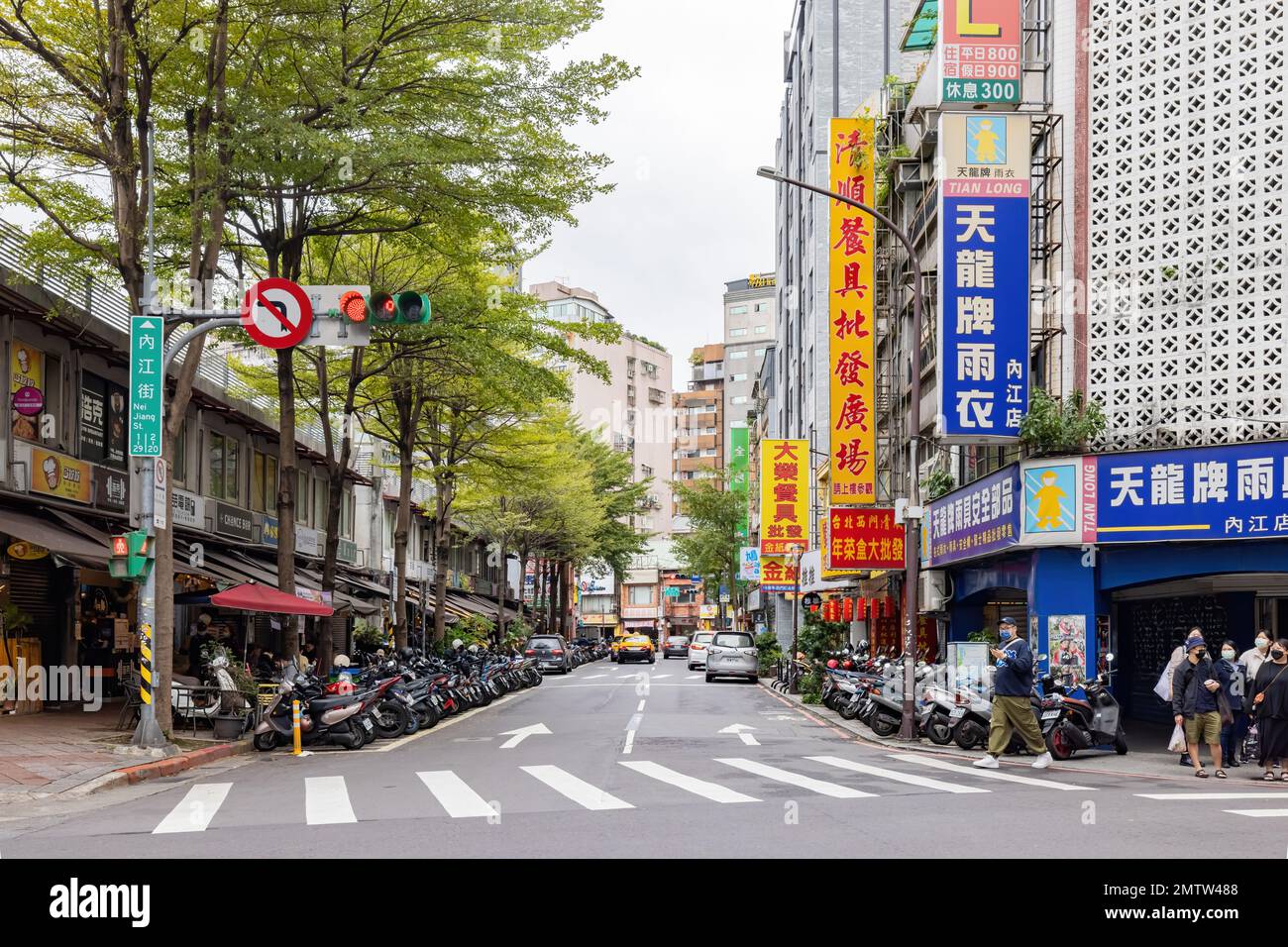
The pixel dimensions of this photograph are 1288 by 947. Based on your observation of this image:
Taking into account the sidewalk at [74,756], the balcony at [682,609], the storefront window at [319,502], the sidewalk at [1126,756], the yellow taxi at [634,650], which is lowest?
the balcony at [682,609]

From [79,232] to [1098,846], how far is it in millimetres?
20173

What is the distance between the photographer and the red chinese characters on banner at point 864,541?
3130 cm

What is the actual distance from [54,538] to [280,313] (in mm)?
7435

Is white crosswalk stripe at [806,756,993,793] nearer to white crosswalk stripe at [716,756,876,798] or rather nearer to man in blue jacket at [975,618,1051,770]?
white crosswalk stripe at [716,756,876,798]

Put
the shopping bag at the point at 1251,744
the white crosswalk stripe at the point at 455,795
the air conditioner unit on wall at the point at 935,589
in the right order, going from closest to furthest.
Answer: the white crosswalk stripe at the point at 455,795 → the shopping bag at the point at 1251,744 → the air conditioner unit on wall at the point at 935,589

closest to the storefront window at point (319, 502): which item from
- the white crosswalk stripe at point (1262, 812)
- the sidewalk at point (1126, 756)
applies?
the sidewalk at point (1126, 756)

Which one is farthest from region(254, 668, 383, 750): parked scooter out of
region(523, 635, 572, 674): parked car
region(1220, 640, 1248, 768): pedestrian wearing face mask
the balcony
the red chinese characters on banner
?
the balcony

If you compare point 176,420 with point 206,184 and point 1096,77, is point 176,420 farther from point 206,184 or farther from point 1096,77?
point 1096,77

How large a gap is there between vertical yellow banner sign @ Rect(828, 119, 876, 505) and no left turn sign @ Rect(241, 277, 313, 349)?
58.7ft

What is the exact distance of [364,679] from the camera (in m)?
22.9

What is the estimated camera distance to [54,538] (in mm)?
20984

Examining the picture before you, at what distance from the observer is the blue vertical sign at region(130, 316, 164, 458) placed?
18.1m

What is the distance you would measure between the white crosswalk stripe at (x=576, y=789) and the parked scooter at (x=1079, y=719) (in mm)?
7072

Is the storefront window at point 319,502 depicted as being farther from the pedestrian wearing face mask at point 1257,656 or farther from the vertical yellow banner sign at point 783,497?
the pedestrian wearing face mask at point 1257,656
